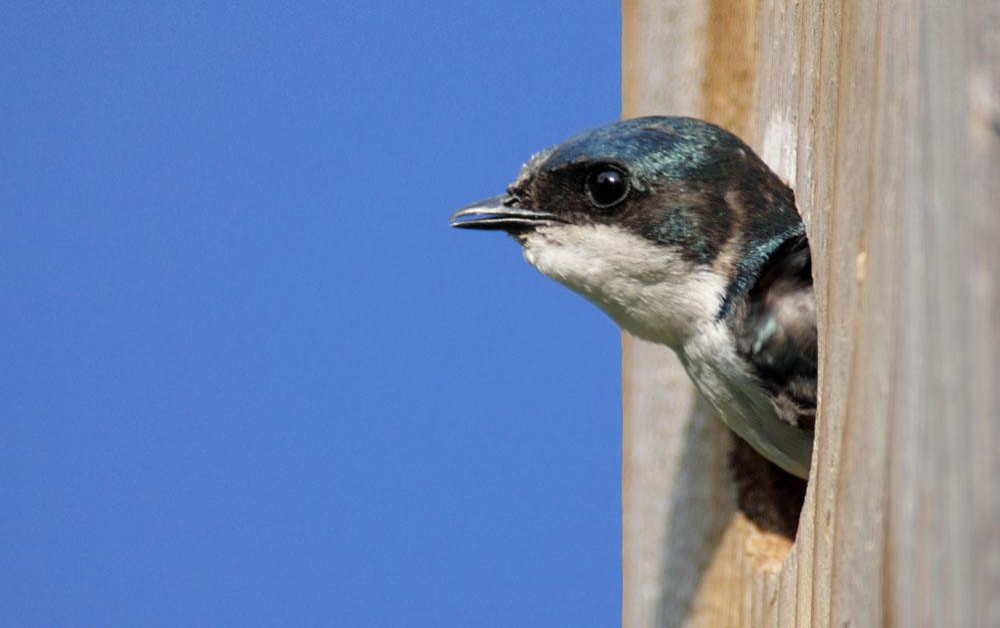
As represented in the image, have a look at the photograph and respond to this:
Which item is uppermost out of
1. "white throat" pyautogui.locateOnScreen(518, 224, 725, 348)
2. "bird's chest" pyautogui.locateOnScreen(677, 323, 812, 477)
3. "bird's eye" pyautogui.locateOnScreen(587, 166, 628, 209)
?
"bird's eye" pyautogui.locateOnScreen(587, 166, 628, 209)

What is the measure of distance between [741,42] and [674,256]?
187 mm

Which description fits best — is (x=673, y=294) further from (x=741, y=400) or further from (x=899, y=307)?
(x=899, y=307)

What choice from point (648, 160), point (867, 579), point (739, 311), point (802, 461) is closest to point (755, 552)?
point (802, 461)

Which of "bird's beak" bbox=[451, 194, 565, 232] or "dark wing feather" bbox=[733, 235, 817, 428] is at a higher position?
"bird's beak" bbox=[451, 194, 565, 232]

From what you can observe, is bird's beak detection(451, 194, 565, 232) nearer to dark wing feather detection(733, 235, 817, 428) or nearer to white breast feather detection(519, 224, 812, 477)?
white breast feather detection(519, 224, 812, 477)

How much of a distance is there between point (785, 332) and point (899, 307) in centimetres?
38

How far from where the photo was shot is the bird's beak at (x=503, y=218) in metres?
1.17

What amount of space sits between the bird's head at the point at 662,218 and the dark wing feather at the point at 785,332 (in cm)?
2

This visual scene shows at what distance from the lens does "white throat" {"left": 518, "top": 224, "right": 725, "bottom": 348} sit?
114cm

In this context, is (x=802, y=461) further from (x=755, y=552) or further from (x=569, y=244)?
(x=569, y=244)

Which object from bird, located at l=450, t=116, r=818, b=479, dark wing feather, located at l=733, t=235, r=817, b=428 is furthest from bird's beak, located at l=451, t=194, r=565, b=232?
dark wing feather, located at l=733, t=235, r=817, b=428

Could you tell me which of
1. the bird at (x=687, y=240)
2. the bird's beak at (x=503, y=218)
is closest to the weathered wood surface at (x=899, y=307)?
the bird at (x=687, y=240)

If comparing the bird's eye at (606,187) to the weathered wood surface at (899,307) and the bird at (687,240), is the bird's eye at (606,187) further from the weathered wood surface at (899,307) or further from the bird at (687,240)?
the weathered wood surface at (899,307)

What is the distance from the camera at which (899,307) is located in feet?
2.29
